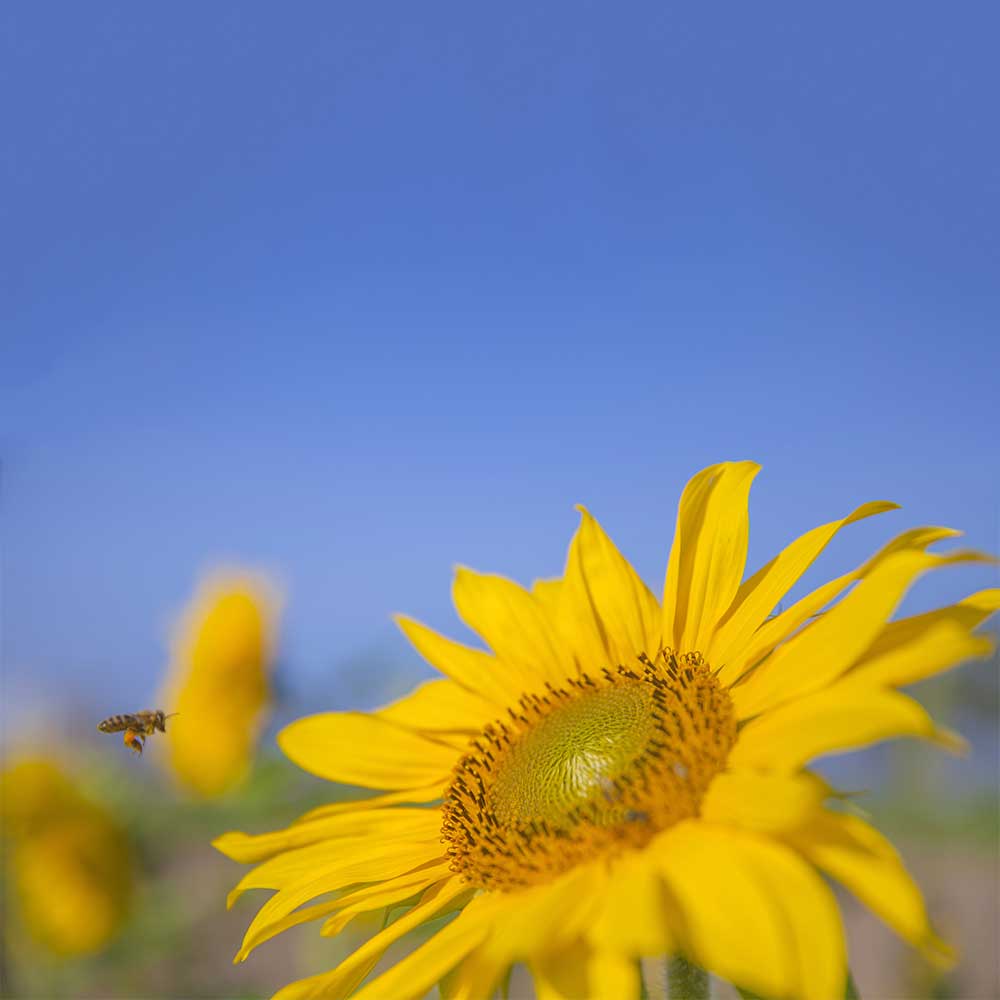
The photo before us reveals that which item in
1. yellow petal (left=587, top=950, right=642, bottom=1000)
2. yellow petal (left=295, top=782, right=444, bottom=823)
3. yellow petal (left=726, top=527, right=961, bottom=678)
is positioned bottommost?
yellow petal (left=587, top=950, right=642, bottom=1000)

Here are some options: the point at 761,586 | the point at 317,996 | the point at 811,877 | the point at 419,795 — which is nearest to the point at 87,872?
the point at 419,795

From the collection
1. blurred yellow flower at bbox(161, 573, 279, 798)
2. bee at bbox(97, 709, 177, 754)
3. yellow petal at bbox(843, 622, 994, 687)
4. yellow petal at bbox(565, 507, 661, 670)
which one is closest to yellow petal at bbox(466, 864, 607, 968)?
yellow petal at bbox(843, 622, 994, 687)

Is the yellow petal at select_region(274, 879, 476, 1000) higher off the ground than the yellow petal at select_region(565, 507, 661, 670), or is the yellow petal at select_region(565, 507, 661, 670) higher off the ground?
the yellow petal at select_region(565, 507, 661, 670)

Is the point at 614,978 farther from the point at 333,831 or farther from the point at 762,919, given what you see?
the point at 333,831

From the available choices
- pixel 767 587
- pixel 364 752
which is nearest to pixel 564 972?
pixel 767 587

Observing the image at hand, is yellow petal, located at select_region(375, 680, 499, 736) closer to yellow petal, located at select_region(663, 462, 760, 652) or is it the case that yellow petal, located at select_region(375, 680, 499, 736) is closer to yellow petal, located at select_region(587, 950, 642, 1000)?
yellow petal, located at select_region(663, 462, 760, 652)

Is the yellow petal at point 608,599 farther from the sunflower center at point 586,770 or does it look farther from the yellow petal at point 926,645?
the yellow petal at point 926,645
